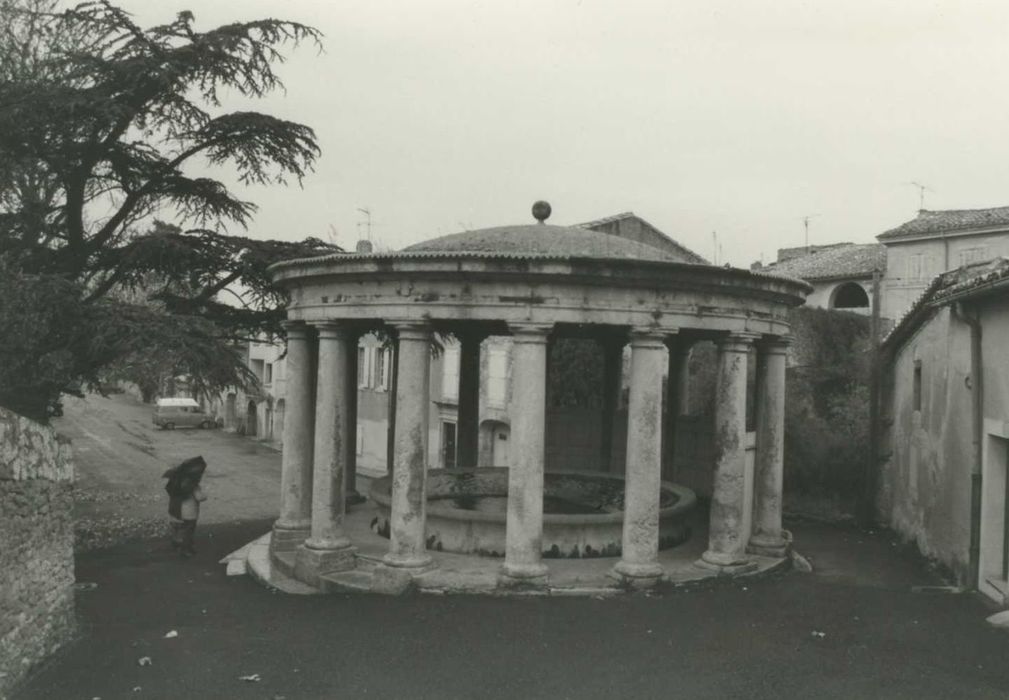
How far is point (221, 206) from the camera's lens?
57.0 ft

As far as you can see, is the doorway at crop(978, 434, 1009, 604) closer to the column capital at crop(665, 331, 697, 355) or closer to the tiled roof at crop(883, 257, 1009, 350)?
the tiled roof at crop(883, 257, 1009, 350)

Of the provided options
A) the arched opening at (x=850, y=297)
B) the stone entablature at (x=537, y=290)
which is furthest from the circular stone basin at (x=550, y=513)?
the arched opening at (x=850, y=297)

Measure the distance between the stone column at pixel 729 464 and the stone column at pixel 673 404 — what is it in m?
5.43

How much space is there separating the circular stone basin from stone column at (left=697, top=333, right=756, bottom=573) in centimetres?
130

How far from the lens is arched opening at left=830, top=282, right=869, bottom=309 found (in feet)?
116

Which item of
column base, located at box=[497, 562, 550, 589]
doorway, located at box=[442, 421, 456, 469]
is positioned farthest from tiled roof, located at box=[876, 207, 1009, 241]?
column base, located at box=[497, 562, 550, 589]

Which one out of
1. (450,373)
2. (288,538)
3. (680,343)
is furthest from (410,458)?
(450,373)

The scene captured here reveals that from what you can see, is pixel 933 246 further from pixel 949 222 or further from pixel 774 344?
pixel 774 344

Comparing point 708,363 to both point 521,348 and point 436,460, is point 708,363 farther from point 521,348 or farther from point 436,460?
point 521,348

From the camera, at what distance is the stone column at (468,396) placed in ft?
55.1

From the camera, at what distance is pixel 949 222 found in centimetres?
3152

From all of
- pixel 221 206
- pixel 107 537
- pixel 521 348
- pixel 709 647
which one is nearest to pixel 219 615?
pixel 521 348

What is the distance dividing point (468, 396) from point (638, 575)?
6.97 metres

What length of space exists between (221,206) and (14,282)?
200 inches
